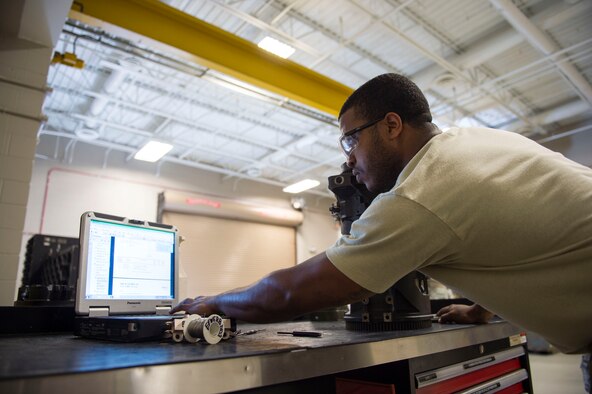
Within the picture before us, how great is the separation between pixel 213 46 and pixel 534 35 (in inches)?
123

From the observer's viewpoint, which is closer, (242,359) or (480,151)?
(242,359)

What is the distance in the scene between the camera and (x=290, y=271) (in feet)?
3.34

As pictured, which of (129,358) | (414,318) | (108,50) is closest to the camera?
(129,358)

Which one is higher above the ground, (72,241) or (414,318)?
(72,241)

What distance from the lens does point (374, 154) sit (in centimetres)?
128

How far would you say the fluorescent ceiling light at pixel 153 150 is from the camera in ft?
18.3

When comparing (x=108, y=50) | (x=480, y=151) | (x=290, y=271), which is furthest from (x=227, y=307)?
(x=108, y=50)

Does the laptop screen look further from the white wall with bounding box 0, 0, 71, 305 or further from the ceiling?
the ceiling

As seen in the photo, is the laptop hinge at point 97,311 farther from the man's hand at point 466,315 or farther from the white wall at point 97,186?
the white wall at point 97,186

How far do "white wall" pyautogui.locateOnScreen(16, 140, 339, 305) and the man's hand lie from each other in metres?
5.56

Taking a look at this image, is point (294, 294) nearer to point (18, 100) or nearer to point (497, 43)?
point (18, 100)

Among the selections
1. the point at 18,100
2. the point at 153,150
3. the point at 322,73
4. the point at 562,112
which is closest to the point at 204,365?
the point at 18,100

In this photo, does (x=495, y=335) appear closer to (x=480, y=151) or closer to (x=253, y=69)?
(x=480, y=151)

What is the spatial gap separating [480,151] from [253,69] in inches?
108
